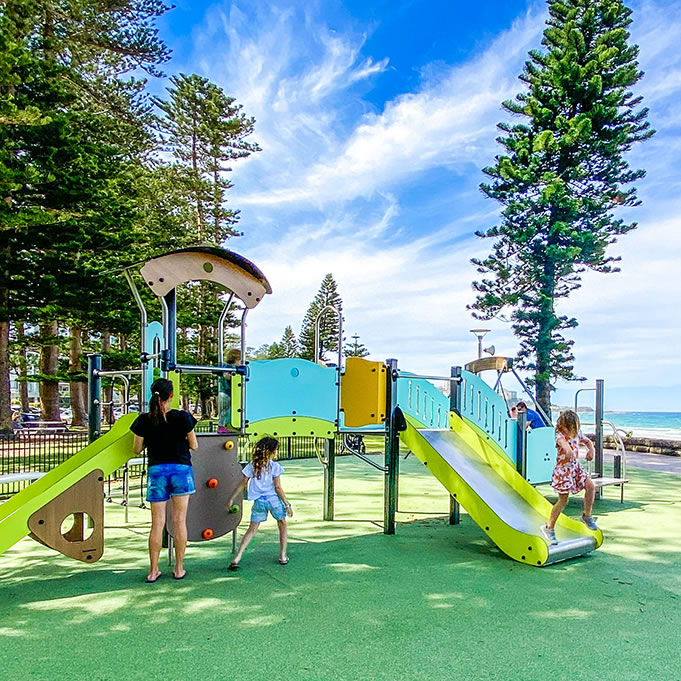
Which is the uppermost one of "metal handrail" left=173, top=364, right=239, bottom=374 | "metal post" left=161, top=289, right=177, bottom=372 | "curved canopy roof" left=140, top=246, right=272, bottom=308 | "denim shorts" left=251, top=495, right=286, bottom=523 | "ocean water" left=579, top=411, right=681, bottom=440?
"curved canopy roof" left=140, top=246, right=272, bottom=308

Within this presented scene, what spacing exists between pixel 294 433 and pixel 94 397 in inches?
88.4

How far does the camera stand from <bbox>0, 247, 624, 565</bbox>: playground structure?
15.6 feet

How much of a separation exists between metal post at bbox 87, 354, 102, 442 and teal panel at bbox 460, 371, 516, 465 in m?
4.18

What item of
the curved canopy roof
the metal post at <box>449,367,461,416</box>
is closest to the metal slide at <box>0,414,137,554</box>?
the curved canopy roof

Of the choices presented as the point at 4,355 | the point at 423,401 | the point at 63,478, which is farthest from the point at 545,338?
the point at 63,478

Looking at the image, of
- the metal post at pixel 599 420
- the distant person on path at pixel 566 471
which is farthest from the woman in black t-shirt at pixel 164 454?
the metal post at pixel 599 420

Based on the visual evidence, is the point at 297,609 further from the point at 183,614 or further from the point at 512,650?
the point at 512,650

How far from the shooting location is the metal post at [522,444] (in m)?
7.64

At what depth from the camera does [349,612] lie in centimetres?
404

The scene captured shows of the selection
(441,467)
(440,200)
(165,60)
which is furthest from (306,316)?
(441,467)

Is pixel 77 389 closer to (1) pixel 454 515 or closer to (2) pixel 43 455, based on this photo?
(2) pixel 43 455

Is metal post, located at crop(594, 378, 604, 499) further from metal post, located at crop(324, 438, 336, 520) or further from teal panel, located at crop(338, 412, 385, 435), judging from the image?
metal post, located at crop(324, 438, 336, 520)

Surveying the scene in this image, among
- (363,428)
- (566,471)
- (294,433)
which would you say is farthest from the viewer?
(363,428)

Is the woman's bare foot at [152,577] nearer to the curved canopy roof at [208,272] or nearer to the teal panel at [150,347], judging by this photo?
the teal panel at [150,347]
